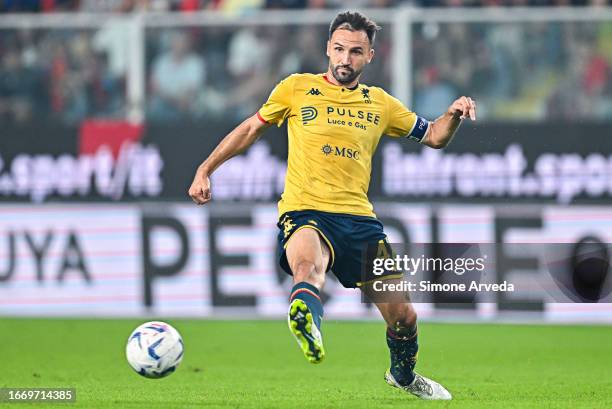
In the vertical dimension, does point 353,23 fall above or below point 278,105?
above

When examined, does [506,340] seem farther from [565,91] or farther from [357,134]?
[357,134]

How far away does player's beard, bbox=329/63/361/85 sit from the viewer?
836cm

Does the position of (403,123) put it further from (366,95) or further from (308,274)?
(308,274)

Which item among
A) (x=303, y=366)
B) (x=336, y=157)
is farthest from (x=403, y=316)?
(x=303, y=366)

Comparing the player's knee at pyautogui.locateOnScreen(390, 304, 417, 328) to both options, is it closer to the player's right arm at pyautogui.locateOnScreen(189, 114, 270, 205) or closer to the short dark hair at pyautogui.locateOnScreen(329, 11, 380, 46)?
the player's right arm at pyautogui.locateOnScreen(189, 114, 270, 205)

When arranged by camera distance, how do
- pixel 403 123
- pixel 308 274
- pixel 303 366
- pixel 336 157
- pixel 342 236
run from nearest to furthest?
pixel 308 274 < pixel 342 236 < pixel 336 157 < pixel 403 123 < pixel 303 366

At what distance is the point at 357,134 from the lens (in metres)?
8.45

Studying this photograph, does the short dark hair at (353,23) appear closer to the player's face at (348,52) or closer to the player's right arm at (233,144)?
the player's face at (348,52)

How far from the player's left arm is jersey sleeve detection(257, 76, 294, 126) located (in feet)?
3.09

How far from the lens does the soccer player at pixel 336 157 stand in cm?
824

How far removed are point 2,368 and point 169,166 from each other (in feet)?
14.9

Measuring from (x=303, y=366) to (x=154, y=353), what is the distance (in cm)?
316

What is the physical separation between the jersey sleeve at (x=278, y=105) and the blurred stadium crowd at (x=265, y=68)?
21.2 feet

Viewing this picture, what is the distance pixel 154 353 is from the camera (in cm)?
809
